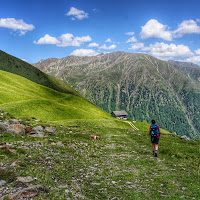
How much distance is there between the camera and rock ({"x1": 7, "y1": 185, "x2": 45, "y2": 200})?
7078 millimetres

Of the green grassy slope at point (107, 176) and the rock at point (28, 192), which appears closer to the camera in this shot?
the rock at point (28, 192)

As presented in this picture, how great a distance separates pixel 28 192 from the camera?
752cm

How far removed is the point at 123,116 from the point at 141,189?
158m

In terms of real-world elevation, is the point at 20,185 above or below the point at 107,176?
above

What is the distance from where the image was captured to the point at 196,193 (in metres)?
9.34

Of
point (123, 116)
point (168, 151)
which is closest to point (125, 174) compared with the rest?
point (168, 151)

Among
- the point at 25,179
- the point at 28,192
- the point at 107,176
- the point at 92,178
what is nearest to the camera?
the point at 28,192

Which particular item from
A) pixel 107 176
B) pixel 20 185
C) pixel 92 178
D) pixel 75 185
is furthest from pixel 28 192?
pixel 107 176

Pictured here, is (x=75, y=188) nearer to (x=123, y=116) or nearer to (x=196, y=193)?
(x=196, y=193)

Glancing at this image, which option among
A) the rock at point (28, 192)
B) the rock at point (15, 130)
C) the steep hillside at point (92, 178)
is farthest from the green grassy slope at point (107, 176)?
the rock at point (15, 130)

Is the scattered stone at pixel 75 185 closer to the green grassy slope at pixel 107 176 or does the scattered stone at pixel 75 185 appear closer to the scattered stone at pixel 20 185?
the green grassy slope at pixel 107 176

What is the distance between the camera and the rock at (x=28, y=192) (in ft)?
23.2

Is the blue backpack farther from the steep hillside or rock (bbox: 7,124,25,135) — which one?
rock (bbox: 7,124,25,135)

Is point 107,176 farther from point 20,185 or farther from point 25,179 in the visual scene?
point 20,185
